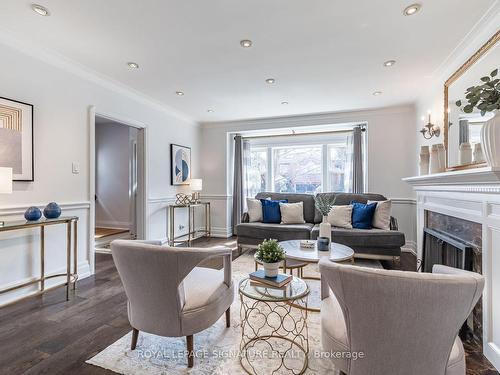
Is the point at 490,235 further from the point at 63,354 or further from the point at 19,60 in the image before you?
the point at 19,60

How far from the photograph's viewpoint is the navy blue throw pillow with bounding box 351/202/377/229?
12.7ft

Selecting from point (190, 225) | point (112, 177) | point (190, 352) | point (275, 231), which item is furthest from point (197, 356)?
point (112, 177)

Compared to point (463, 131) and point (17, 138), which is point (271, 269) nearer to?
point (463, 131)

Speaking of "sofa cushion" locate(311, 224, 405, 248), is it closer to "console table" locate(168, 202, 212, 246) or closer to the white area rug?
the white area rug

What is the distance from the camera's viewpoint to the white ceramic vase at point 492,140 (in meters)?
1.52

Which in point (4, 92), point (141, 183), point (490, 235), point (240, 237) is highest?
point (4, 92)

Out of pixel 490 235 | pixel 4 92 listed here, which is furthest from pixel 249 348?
pixel 4 92

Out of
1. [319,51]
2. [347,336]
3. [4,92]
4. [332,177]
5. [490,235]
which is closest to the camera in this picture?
[347,336]

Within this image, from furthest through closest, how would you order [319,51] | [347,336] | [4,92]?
[319,51], [4,92], [347,336]

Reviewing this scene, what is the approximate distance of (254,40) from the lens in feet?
7.89

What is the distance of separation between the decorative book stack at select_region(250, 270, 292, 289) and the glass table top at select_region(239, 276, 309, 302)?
0.02 m

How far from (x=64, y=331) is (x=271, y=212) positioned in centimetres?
307

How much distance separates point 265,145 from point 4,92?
423 centimetres

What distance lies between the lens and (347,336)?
117 cm
